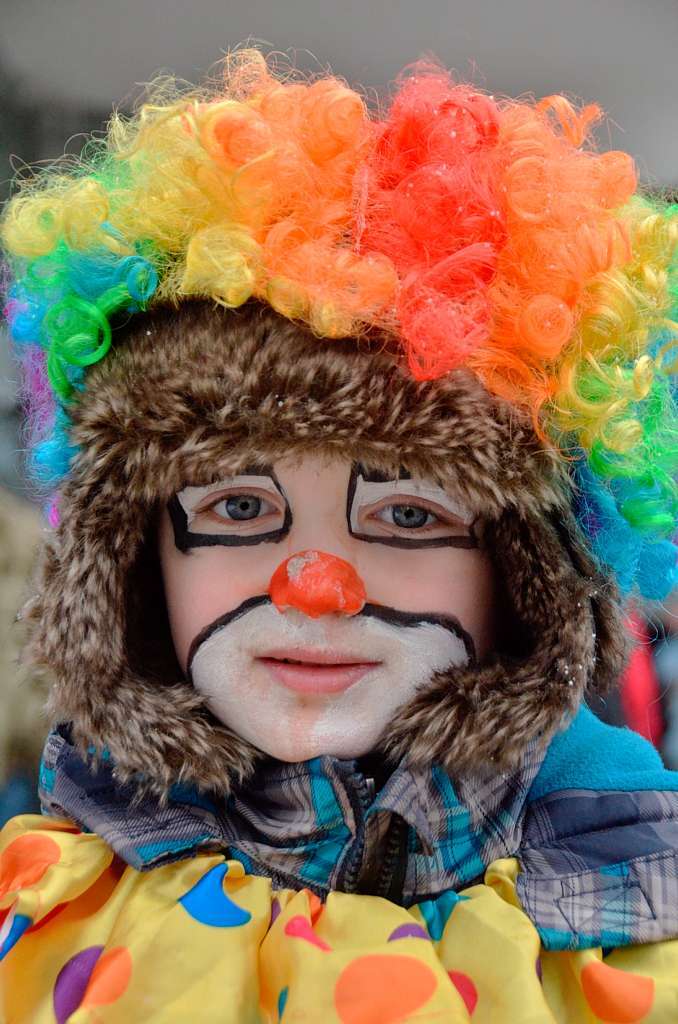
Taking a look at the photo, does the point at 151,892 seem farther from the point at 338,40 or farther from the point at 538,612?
the point at 338,40

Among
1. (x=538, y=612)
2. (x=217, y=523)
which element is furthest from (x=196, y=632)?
(x=538, y=612)

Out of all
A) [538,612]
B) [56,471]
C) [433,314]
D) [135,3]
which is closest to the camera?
[433,314]

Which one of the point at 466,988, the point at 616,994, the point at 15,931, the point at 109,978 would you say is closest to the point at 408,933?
the point at 466,988

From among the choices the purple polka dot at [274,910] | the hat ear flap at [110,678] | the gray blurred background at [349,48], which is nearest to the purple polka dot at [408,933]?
the purple polka dot at [274,910]

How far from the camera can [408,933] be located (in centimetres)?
115

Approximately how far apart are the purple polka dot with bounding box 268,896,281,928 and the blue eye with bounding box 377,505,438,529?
1.56ft

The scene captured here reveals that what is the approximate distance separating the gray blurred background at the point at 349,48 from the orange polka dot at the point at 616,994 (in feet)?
3.94

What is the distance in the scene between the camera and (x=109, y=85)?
7.78 feet

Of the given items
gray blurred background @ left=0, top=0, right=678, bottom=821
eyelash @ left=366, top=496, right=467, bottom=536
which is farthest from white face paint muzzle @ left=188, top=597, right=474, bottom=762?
gray blurred background @ left=0, top=0, right=678, bottom=821

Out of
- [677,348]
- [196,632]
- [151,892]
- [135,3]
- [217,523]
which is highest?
[135,3]

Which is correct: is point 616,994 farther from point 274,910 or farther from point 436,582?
point 436,582

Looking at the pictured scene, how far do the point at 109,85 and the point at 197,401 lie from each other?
1.46 meters

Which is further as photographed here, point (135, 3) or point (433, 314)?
point (135, 3)

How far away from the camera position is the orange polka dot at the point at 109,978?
43.6 inches
